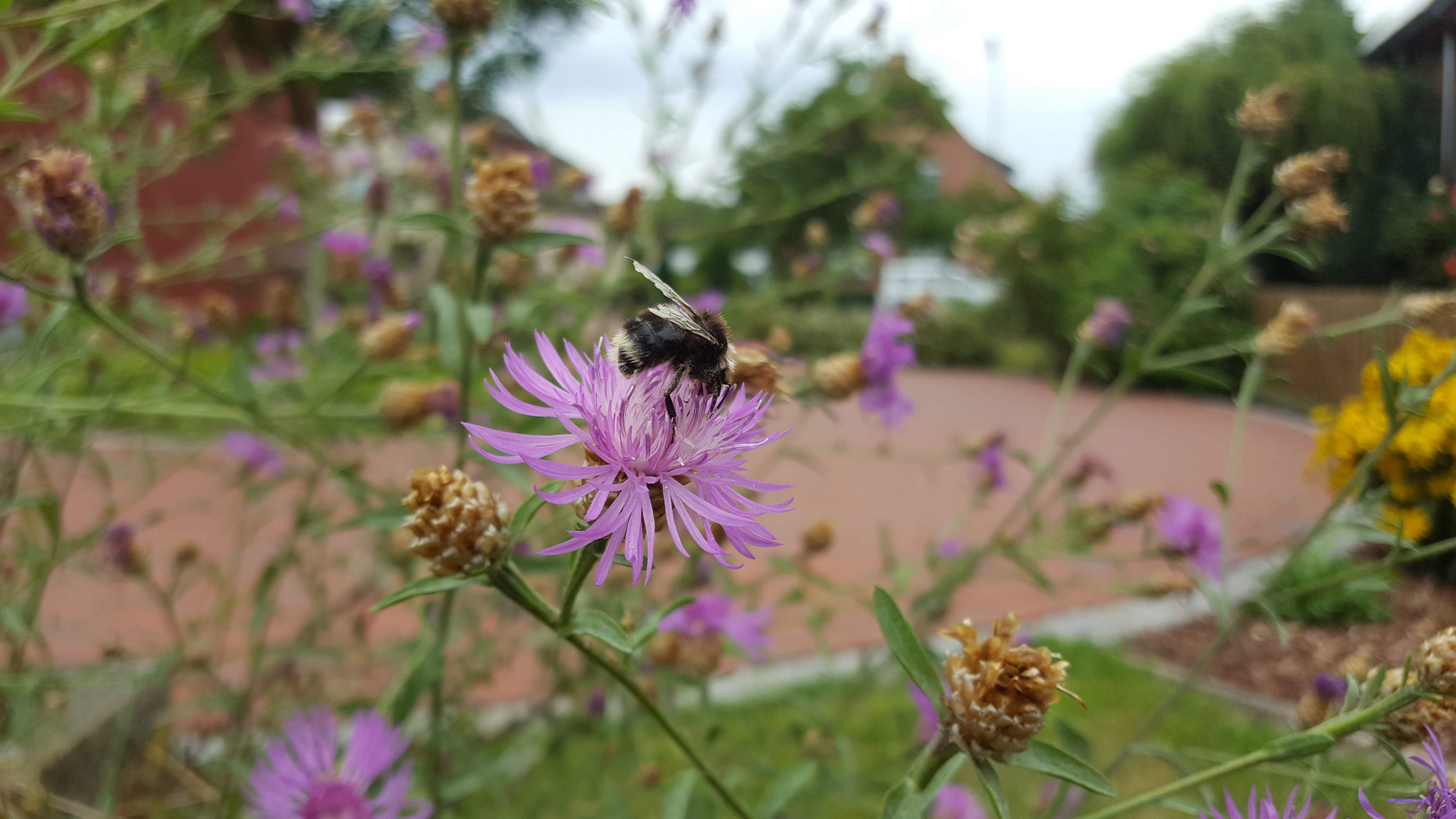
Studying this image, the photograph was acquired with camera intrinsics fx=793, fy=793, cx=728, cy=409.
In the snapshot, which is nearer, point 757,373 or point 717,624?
point 757,373

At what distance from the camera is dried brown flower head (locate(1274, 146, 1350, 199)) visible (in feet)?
3.43

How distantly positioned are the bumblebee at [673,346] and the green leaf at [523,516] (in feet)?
0.30

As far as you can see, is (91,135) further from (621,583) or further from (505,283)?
(621,583)

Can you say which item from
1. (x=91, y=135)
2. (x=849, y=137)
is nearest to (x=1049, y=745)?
(x=91, y=135)

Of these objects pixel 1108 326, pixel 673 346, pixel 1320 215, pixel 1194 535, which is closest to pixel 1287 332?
pixel 1320 215

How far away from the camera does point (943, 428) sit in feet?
16.6

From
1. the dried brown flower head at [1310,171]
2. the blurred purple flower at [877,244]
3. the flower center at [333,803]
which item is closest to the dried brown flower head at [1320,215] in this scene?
the dried brown flower head at [1310,171]

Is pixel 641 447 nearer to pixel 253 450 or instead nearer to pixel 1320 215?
pixel 1320 215

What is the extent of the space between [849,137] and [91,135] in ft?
18.8

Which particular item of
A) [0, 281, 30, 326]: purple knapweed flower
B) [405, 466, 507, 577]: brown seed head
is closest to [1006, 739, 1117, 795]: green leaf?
[405, 466, 507, 577]: brown seed head

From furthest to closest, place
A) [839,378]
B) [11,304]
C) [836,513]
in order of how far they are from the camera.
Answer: [836,513]
[11,304]
[839,378]

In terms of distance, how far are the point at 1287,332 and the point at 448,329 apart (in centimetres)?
114

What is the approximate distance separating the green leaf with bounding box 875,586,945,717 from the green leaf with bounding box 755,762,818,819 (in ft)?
0.63

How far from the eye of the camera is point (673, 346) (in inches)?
19.9
